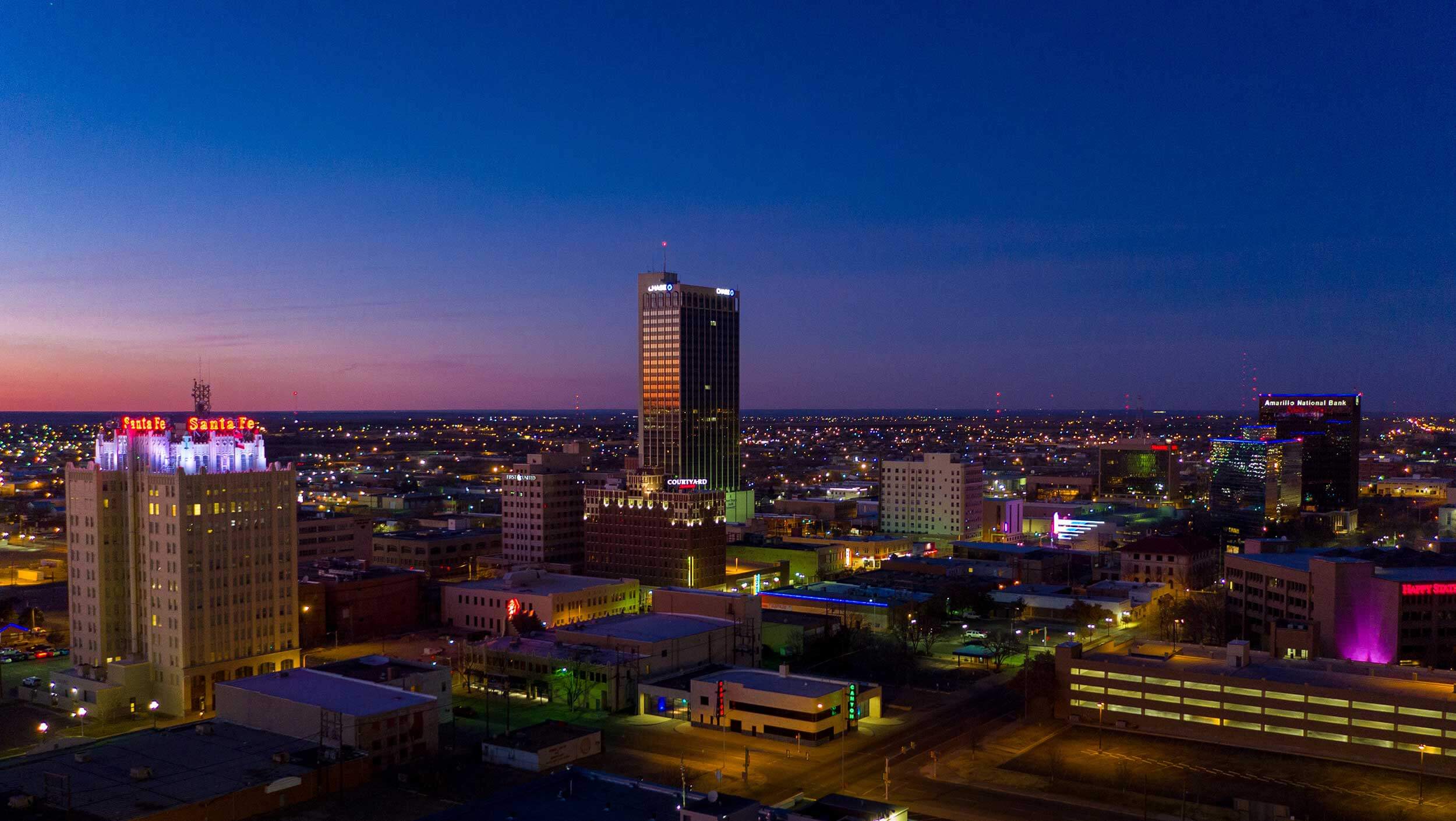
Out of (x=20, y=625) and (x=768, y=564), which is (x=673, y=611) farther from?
(x=20, y=625)

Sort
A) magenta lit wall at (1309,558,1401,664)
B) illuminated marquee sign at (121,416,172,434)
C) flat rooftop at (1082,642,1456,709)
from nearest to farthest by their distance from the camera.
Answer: flat rooftop at (1082,642,1456,709) → illuminated marquee sign at (121,416,172,434) → magenta lit wall at (1309,558,1401,664)

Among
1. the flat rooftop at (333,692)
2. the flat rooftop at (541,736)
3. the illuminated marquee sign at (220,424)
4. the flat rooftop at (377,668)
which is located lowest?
the flat rooftop at (541,736)

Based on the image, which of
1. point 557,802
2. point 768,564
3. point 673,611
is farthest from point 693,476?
point 557,802

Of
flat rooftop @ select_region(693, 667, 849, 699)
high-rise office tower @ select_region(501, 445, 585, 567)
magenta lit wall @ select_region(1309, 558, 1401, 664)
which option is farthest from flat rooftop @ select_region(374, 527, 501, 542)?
magenta lit wall @ select_region(1309, 558, 1401, 664)

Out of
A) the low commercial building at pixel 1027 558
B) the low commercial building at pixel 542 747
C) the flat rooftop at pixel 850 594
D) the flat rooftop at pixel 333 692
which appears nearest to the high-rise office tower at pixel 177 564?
the flat rooftop at pixel 333 692

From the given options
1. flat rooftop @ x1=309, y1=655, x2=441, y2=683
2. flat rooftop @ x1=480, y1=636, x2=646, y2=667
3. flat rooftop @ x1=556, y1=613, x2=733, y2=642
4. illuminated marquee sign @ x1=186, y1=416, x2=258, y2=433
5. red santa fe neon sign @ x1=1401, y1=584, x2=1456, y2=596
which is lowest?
flat rooftop @ x1=480, y1=636, x2=646, y2=667

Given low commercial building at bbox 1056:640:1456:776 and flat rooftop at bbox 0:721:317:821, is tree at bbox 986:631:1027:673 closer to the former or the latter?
low commercial building at bbox 1056:640:1456:776

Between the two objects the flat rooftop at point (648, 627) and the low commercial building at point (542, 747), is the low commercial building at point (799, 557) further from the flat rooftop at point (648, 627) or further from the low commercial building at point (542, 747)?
the low commercial building at point (542, 747)
